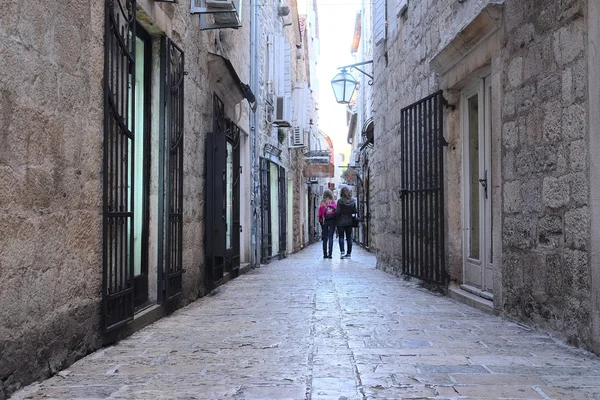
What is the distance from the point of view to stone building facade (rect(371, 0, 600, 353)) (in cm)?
358

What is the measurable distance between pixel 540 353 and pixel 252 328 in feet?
6.41

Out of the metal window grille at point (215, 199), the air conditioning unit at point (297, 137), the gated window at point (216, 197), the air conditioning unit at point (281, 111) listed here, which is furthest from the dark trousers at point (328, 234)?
the metal window grille at point (215, 199)

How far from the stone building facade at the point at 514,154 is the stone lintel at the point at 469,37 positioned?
1 centimetres

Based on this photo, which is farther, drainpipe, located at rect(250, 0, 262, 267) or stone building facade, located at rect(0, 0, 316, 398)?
→ drainpipe, located at rect(250, 0, 262, 267)

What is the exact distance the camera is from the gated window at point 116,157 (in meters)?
3.63

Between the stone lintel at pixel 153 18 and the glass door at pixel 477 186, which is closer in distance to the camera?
the stone lintel at pixel 153 18

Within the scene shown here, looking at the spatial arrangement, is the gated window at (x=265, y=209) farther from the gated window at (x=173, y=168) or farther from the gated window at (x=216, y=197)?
the gated window at (x=173, y=168)

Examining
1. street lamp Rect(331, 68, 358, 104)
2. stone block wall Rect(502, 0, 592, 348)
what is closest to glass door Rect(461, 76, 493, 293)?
stone block wall Rect(502, 0, 592, 348)

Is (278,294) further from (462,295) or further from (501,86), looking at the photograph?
(501,86)

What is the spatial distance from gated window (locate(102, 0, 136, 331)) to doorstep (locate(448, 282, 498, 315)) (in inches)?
115

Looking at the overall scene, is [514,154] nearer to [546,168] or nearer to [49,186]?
[546,168]

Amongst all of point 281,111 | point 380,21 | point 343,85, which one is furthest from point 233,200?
point 343,85

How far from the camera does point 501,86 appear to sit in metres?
4.75

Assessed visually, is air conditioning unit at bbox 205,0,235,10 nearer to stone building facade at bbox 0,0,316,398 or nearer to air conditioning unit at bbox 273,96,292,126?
stone building facade at bbox 0,0,316,398
